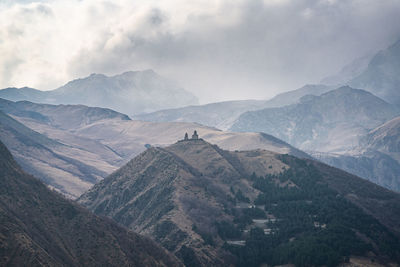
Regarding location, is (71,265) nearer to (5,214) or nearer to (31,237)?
(31,237)

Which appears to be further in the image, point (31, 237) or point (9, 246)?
point (31, 237)

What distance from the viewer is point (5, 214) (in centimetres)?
19825

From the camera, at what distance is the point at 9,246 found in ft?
595

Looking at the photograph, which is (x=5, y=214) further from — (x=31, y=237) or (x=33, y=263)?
(x=33, y=263)

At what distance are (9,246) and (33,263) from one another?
453 inches

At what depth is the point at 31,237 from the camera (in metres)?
197

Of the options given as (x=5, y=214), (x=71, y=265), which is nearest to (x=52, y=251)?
(x=71, y=265)

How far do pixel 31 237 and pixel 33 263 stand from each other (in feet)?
67.3

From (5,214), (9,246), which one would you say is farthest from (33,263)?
(5,214)

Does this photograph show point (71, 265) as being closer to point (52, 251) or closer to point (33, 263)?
point (52, 251)

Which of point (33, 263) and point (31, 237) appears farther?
point (31, 237)

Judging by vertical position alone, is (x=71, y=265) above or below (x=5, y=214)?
below

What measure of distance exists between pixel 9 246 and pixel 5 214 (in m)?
20.8

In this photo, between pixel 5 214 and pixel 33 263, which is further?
pixel 5 214
